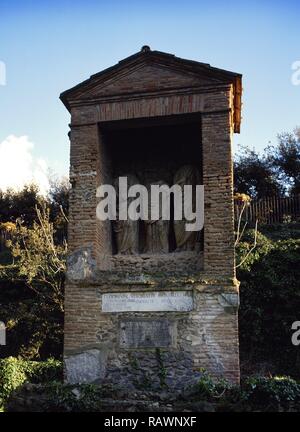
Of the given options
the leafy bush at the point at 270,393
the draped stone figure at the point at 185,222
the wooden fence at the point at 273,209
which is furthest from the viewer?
the wooden fence at the point at 273,209

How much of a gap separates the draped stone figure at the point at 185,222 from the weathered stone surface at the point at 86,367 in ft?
7.68

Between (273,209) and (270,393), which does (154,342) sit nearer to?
(270,393)

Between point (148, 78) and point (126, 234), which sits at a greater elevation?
point (148, 78)

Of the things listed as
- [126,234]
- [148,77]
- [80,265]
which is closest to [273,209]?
[126,234]

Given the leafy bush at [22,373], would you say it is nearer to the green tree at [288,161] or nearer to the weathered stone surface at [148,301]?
the weathered stone surface at [148,301]

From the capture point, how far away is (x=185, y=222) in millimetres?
9672

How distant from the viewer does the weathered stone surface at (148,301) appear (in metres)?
8.52

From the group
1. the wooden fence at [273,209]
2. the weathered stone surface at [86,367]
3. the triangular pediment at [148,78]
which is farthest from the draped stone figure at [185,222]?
the wooden fence at [273,209]

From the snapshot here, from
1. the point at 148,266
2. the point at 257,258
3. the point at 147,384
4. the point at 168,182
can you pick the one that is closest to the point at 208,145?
the point at 168,182

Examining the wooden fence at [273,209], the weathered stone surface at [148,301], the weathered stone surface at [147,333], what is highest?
the wooden fence at [273,209]

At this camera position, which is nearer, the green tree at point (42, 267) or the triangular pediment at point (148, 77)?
the triangular pediment at point (148, 77)

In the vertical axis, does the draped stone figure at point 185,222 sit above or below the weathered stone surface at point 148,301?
above

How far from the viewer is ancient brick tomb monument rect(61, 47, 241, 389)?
8391 millimetres

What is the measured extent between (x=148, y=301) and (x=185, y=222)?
173 centimetres
